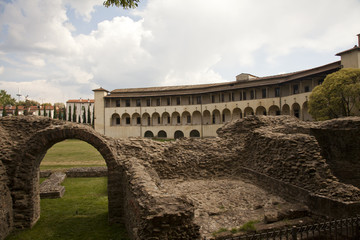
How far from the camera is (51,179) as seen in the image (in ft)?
45.4

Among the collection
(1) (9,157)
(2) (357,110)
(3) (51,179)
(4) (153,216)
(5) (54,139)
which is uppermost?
(2) (357,110)

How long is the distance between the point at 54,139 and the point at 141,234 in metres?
5.17

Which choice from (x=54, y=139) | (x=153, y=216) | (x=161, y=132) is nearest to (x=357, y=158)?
(x=153, y=216)

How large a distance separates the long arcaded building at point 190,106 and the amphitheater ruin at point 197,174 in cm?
2331

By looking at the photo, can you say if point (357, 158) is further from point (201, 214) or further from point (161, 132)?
point (161, 132)

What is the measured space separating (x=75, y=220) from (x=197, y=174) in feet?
17.6

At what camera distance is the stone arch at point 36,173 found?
770 centimetres

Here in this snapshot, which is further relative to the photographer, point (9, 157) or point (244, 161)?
point (244, 161)

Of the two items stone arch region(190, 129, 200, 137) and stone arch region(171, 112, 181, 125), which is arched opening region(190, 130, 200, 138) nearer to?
stone arch region(190, 129, 200, 137)

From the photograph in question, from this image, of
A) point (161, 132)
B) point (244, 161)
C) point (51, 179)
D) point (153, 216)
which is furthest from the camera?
point (161, 132)

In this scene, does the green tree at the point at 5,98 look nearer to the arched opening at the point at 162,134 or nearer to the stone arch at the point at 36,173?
the arched opening at the point at 162,134

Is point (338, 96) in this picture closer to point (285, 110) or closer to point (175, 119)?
point (285, 110)

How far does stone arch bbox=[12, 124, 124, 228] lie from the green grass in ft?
1.35

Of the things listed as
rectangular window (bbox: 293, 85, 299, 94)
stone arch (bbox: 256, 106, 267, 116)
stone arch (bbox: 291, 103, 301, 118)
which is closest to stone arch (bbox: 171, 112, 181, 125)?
stone arch (bbox: 256, 106, 267, 116)
